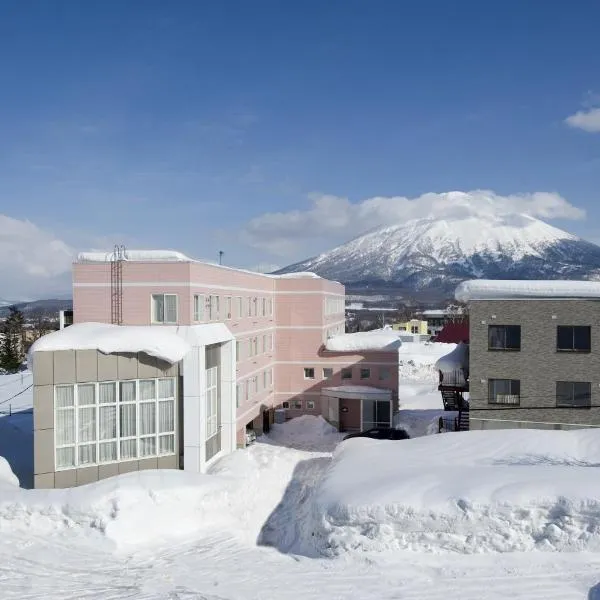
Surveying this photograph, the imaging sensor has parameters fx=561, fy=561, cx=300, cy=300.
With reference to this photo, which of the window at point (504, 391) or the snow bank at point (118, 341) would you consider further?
the window at point (504, 391)

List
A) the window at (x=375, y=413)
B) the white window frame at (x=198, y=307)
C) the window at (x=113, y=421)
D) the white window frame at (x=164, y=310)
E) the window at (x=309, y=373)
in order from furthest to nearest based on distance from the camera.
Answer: the window at (x=309, y=373)
the window at (x=375, y=413)
the white window frame at (x=198, y=307)
the white window frame at (x=164, y=310)
the window at (x=113, y=421)

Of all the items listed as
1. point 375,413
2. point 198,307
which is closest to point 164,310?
point 198,307

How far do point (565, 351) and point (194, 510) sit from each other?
15237 mm

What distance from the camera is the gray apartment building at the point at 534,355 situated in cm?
2198

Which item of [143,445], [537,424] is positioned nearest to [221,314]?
[143,445]

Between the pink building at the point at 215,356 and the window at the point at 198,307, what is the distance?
0.04 meters

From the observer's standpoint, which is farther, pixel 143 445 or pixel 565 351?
pixel 565 351

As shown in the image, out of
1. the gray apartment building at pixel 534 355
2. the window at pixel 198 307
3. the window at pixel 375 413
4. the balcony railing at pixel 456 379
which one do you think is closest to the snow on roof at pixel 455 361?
the balcony railing at pixel 456 379

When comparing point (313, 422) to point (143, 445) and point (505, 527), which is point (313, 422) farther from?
point (505, 527)

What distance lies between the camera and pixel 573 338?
869 inches

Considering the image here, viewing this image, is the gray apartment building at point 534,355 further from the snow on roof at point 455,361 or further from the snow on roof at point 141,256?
the snow on roof at point 141,256

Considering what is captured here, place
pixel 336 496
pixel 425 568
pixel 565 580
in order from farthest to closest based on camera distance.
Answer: pixel 336 496, pixel 425 568, pixel 565 580

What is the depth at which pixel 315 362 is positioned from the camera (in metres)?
34.8

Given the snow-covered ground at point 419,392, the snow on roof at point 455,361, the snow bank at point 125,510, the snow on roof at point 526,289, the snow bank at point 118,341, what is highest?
the snow on roof at point 526,289
